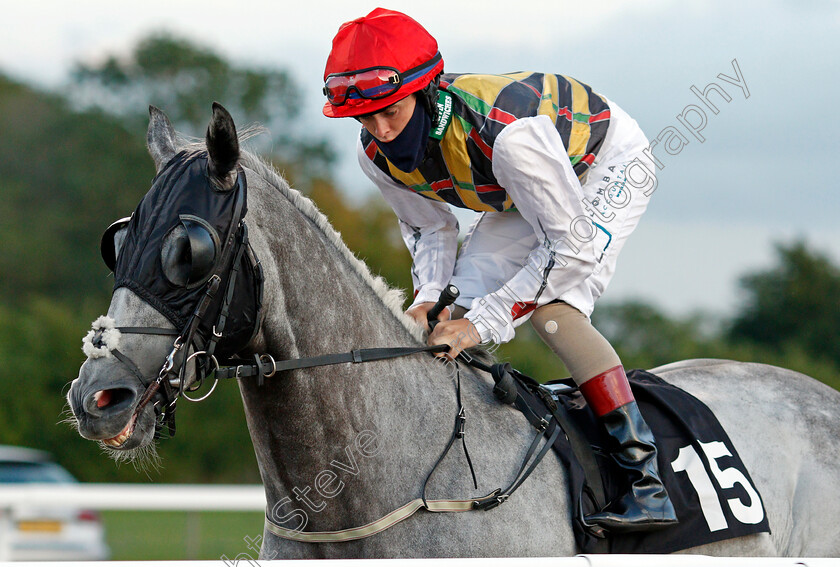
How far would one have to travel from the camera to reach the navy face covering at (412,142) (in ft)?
9.10

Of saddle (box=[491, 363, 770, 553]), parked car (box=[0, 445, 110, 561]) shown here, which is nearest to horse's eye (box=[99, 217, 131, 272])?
saddle (box=[491, 363, 770, 553])

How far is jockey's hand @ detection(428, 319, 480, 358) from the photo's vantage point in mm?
Result: 2828

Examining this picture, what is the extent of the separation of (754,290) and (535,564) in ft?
82.1

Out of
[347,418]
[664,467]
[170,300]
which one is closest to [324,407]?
[347,418]

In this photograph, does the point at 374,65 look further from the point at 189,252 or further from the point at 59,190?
the point at 59,190

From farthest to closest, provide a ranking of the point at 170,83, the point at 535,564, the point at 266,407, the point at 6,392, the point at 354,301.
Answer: the point at 170,83 → the point at 6,392 → the point at 354,301 → the point at 266,407 → the point at 535,564

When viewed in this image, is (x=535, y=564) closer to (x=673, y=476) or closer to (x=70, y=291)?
(x=673, y=476)

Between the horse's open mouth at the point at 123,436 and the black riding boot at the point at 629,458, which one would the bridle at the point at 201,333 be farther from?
the black riding boot at the point at 629,458

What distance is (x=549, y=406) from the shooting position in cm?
298

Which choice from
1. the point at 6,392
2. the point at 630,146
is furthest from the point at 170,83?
the point at 630,146

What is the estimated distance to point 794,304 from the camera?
78.4ft

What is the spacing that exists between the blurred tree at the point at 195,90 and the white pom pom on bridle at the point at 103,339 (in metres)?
26.2

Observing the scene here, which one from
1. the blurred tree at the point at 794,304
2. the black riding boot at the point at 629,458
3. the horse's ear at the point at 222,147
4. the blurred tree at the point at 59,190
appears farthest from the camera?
the blurred tree at the point at 59,190

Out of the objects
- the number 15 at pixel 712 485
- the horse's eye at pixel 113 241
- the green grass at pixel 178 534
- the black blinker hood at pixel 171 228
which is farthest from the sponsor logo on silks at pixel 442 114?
the green grass at pixel 178 534
